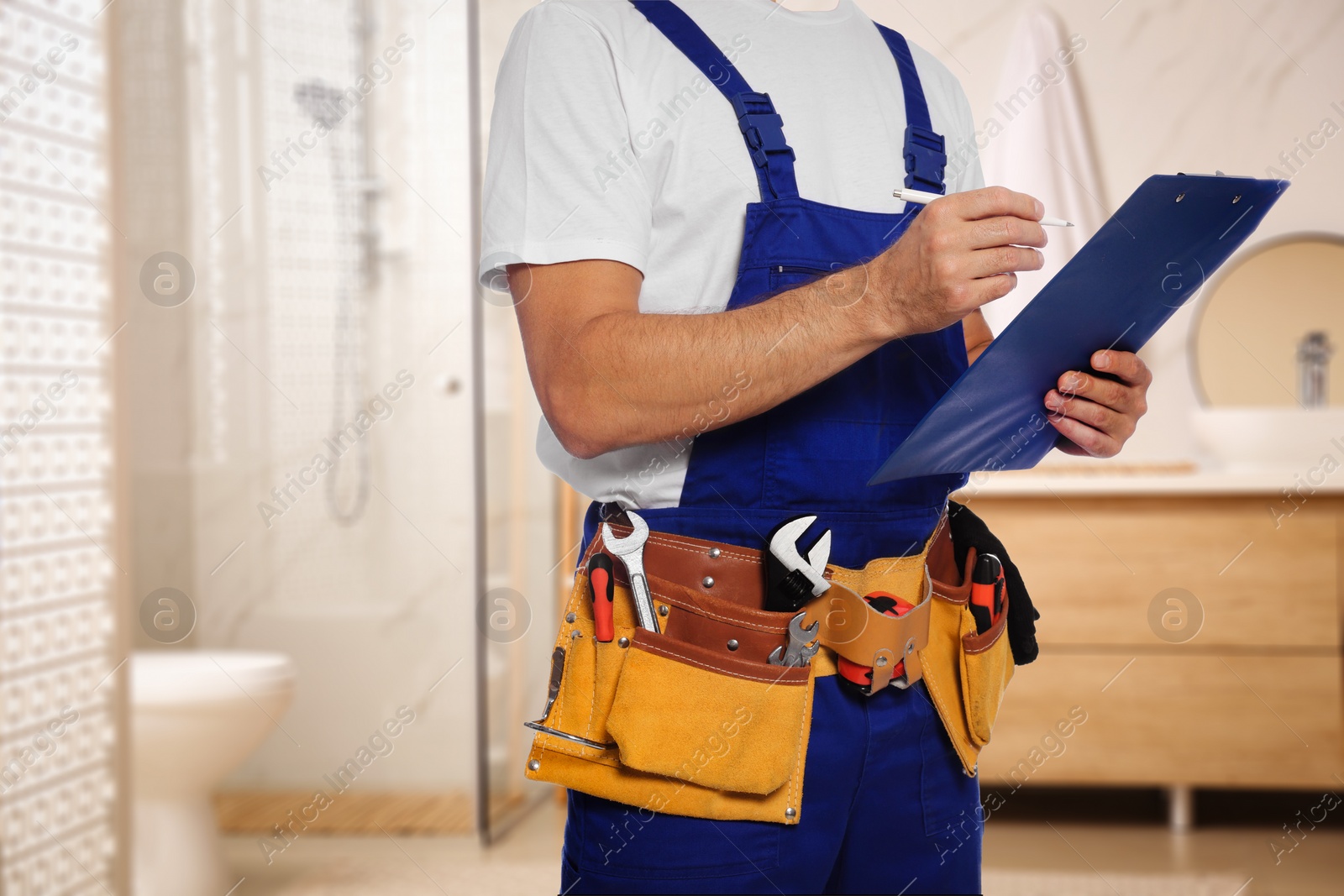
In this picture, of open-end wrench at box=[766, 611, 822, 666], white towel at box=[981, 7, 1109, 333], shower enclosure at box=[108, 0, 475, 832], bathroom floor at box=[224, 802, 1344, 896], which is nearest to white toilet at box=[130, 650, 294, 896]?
bathroom floor at box=[224, 802, 1344, 896]

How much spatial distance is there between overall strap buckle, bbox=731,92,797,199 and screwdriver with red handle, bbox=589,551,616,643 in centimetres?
25

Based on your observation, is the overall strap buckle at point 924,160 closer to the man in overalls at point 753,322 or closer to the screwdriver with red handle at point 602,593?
the man in overalls at point 753,322

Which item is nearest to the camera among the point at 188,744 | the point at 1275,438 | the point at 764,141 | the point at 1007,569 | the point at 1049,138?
the point at 764,141

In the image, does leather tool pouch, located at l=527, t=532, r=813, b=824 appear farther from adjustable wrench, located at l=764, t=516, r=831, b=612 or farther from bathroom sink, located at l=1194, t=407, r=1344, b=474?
bathroom sink, located at l=1194, t=407, r=1344, b=474

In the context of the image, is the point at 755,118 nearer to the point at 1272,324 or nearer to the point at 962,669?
the point at 962,669

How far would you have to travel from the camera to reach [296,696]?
1895 mm

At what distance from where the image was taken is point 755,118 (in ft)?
2.03

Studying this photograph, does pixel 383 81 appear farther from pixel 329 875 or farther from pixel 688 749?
pixel 688 749

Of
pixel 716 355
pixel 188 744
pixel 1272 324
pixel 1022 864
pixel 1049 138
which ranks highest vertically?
pixel 1049 138

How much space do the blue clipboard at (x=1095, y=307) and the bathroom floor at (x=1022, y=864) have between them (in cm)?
123

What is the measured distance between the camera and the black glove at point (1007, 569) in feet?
2.38

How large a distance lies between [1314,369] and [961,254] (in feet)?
6.06

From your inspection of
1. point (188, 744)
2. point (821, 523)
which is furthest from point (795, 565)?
point (188, 744)

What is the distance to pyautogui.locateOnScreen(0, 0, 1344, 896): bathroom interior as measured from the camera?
5.50ft
